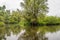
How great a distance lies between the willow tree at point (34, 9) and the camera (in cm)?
654

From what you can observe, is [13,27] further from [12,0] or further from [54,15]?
[54,15]

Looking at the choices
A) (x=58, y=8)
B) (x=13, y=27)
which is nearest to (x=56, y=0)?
(x=58, y=8)

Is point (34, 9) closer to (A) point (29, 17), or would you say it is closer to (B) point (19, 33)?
(A) point (29, 17)

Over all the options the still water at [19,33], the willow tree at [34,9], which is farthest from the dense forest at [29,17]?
the still water at [19,33]

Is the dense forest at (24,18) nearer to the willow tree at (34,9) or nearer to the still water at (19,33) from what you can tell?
the willow tree at (34,9)

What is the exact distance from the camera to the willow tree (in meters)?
6.54

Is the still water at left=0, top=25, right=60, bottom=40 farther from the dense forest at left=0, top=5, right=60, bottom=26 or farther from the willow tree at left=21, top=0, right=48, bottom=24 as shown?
the willow tree at left=21, top=0, right=48, bottom=24

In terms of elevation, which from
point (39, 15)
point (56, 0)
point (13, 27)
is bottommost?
point (13, 27)

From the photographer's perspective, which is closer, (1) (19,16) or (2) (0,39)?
(2) (0,39)

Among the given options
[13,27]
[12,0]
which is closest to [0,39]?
[13,27]

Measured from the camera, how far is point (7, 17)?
658 cm

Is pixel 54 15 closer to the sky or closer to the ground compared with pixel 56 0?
closer to the ground

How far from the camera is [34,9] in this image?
6523 mm

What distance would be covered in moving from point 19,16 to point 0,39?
258 centimetres
